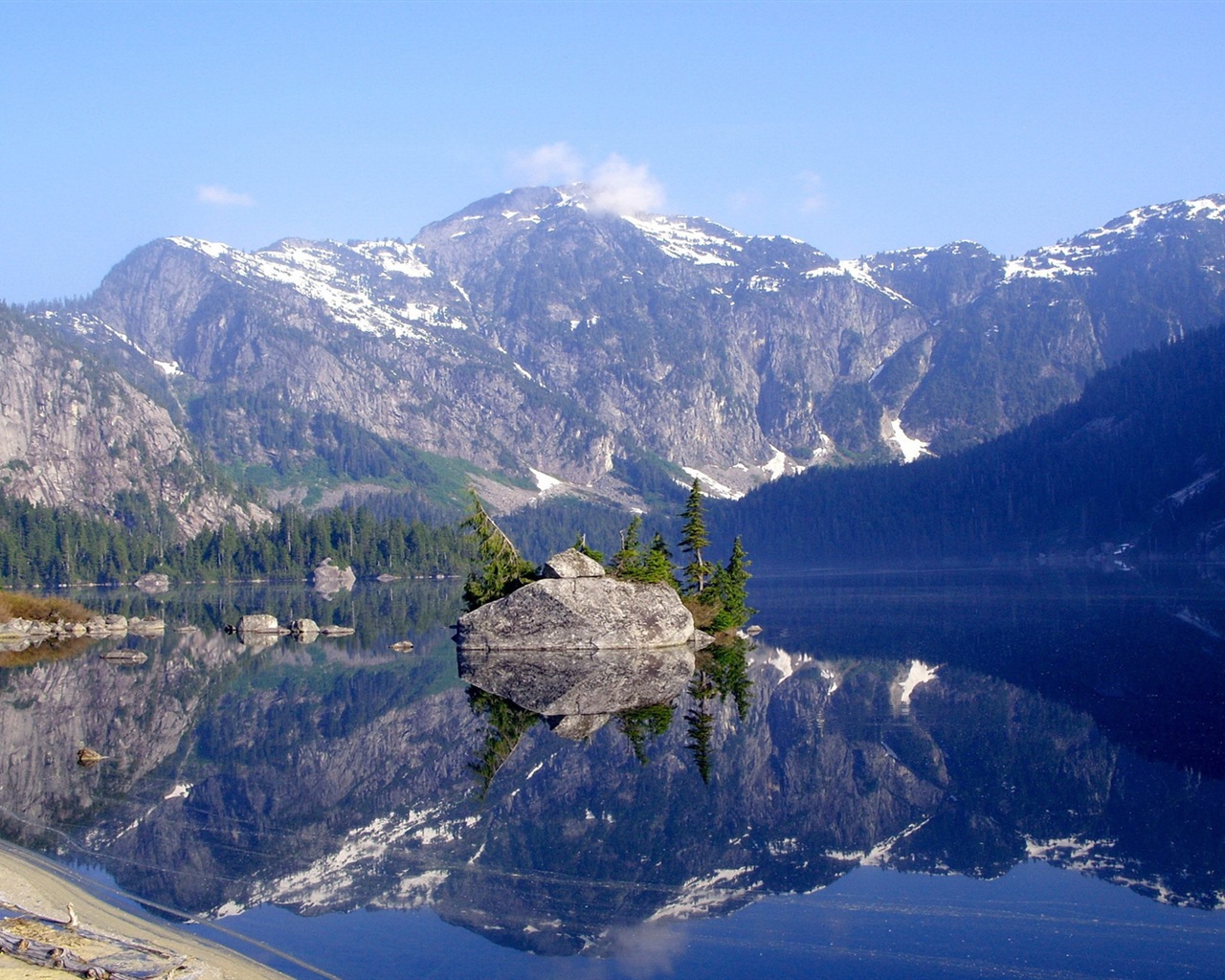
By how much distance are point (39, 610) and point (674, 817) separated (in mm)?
91842

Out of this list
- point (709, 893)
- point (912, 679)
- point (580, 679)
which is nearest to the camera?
point (709, 893)

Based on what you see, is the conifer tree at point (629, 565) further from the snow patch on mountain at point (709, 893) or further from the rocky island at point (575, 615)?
the snow patch on mountain at point (709, 893)

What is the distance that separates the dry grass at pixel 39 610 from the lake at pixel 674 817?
41.8 m

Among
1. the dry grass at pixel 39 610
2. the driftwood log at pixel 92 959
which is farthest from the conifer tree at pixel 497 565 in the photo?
the driftwood log at pixel 92 959

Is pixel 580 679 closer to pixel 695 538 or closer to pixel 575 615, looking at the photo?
pixel 575 615

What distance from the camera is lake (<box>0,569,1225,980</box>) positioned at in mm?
25266

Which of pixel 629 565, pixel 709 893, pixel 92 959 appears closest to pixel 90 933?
pixel 92 959

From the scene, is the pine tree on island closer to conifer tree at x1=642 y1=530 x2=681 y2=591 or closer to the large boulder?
conifer tree at x1=642 y1=530 x2=681 y2=591

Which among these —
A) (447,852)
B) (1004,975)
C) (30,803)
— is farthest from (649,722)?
A: (1004,975)

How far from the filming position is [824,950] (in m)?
24.6

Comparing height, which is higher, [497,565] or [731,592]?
[497,565]

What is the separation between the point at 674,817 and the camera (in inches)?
1369

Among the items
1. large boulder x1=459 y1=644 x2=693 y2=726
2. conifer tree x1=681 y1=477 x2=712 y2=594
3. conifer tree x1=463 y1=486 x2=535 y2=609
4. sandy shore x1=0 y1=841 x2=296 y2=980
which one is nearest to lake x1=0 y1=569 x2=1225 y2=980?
sandy shore x1=0 y1=841 x2=296 y2=980

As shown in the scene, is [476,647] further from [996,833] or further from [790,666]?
[996,833]
